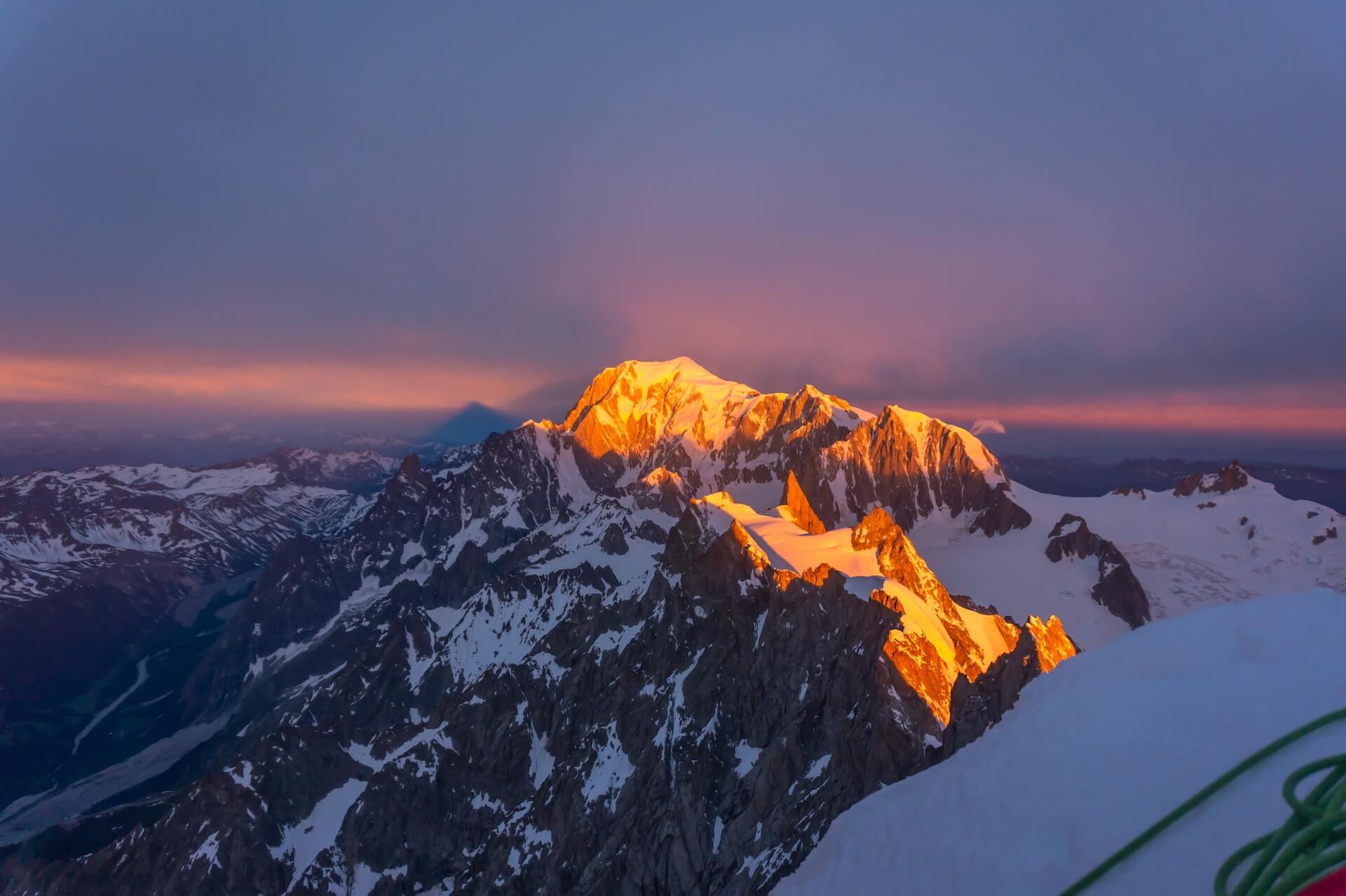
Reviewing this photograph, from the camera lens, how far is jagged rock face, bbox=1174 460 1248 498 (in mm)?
192500

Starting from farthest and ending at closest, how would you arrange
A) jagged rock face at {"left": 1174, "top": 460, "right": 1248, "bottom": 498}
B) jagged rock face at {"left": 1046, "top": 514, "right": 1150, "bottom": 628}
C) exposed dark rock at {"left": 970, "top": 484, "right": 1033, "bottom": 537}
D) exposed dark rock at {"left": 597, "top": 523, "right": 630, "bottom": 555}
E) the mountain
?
jagged rock face at {"left": 1174, "top": 460, "right": 1248, "bottom": 498}, exposed dark rock at {"left": 970, "top": 484, "right": 1033, "bottom": 537}, exposed dark rock at {"left": 597, "top": 523, "right": 630, "bottom": 555}, jagged rock face at {"left": 1046, "top": 514, "right": 1150, "bottom": 628}, the mountain

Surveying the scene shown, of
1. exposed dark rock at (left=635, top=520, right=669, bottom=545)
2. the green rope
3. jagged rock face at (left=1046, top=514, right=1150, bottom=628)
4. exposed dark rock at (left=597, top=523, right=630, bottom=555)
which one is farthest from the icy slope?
the green rope

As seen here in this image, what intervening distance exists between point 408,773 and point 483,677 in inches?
838

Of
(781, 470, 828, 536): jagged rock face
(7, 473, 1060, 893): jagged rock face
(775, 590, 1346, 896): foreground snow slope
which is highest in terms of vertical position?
(775, 590, 1346, 896): foreground snow slope

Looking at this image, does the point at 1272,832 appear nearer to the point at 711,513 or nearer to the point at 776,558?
the point at 776,558

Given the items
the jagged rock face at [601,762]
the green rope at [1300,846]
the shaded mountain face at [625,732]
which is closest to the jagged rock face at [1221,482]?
the shaded mountain face at [625,732]

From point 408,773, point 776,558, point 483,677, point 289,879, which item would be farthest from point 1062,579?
point 289,879

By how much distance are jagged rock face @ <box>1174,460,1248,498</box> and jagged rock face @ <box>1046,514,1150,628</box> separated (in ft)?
208

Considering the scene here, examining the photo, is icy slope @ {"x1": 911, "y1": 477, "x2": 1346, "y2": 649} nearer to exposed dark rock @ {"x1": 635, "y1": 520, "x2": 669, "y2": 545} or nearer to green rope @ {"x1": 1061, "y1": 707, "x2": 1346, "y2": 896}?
exposed dark rock @ {"x1": 635, "y1": 520, "x2": 669, "y2": 545}

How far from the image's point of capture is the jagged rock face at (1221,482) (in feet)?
632

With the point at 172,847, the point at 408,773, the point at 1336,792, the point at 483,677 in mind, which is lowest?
the point at 172,847

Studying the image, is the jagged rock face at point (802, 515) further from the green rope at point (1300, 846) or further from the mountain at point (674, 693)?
the green rope at point (1300, 846)

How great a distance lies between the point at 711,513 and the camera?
123 metres

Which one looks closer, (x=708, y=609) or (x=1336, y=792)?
(x=1336, y=792)
